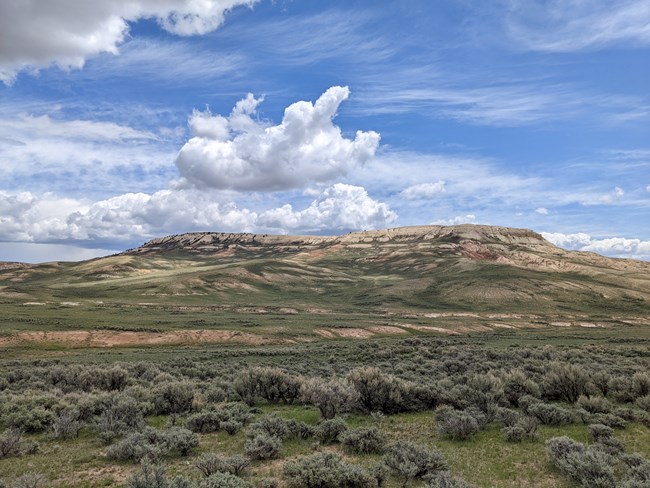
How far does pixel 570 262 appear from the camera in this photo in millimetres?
194000

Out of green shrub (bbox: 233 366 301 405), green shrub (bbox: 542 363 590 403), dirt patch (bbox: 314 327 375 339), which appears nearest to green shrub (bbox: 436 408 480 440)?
green shrub (bbox: 542 363 590 403)

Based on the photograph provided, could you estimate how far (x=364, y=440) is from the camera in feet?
42.6

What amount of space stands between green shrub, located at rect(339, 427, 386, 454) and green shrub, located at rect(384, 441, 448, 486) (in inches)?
46.6

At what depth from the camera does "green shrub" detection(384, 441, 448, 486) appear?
1071cm

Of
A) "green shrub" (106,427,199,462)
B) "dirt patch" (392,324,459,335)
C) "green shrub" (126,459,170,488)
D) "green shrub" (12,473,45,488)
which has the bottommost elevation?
"dirt patch" (392,324,459,335)

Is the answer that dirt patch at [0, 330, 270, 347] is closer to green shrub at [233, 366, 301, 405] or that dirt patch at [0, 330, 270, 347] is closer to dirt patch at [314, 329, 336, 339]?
dirt patch at [314, 329, 336, 339]

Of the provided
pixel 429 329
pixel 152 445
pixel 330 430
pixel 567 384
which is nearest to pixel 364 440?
pixel 330 430

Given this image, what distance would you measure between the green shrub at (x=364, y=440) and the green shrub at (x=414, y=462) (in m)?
1.18

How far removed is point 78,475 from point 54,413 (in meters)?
5.75

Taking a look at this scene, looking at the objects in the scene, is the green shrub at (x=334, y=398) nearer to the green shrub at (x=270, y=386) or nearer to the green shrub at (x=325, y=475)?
the green shrub at (x=270, y=386)

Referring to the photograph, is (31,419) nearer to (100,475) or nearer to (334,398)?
(100,475)

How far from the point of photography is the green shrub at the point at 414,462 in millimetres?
10711

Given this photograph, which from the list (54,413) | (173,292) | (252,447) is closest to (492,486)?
(252,447)

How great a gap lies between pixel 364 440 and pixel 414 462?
6.89 ft
